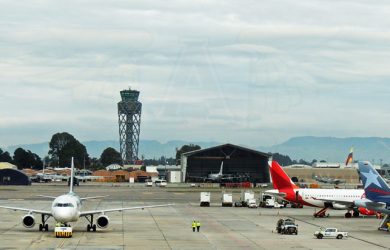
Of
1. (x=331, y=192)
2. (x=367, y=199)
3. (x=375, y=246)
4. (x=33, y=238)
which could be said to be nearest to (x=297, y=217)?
(x=331, y=192)

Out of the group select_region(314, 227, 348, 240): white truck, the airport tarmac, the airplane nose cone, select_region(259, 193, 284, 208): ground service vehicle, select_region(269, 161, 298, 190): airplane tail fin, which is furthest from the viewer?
select_region(259, 193, 284, 208): ground service vehicle

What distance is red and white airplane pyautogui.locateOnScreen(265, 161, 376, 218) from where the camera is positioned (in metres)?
110

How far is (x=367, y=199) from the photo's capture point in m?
84.3

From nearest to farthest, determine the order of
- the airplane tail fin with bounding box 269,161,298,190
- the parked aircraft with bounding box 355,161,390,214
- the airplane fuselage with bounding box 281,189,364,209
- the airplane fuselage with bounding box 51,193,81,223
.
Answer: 1. the airplane fuselage with bounding box 51,193,81,223
2. the parked aircraft with bounding box 355,161,390,214
3. the airplane fuselage with bounding box 281,189,364,209
4. the airplane tail fin with bounding box 269,161,298,190

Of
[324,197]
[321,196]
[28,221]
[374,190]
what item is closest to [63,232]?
[28,221]

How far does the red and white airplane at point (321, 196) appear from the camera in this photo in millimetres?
109675

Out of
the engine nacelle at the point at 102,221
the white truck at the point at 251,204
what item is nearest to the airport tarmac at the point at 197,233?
the engine nacelle at the point at 102,221

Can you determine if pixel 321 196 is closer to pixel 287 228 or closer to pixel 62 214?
pixel 287 228

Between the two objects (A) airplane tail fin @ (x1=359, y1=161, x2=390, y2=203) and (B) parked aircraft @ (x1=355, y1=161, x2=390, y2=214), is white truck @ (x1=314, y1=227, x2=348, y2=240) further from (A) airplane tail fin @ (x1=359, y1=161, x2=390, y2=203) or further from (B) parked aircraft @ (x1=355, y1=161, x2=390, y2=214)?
(A) airplane tail fin @ (x1=359, y1=161, x2=390, y2=203)

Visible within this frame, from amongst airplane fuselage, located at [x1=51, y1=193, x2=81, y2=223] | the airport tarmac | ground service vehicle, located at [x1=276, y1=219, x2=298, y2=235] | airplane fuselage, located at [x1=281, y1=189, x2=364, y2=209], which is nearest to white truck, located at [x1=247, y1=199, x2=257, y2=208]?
the airport tarmac

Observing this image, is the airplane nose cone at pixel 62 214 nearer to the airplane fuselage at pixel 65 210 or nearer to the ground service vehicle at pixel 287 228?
the airplane fuselage at pixel 65 210

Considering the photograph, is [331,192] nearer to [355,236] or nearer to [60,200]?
[355,236]

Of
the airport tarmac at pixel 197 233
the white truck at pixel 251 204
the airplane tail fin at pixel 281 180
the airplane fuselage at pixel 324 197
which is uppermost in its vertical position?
the airplane tail fin at pixel 281 180

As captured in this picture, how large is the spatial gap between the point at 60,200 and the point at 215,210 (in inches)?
1936
